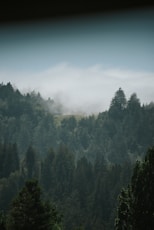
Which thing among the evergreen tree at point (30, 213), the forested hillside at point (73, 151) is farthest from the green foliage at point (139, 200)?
the evergreen tree at point (30, 213)

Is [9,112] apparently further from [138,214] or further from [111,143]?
[138,214]

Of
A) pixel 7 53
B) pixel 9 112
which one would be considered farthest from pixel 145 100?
pixel 7 53

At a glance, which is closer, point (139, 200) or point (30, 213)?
point (139, 200)

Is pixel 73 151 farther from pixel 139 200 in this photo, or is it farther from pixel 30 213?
pixel 139 200

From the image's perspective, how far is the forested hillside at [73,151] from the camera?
248 cm

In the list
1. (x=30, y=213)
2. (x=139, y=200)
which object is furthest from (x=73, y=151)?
(x=139, y=200)

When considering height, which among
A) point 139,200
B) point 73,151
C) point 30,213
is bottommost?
point 30,213

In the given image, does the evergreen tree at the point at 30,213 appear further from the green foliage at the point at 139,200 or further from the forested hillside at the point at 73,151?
the green foliage at the point at 139,200

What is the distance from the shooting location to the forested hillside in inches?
97.7

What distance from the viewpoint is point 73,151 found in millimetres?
2740

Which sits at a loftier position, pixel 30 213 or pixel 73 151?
pixel 73 151

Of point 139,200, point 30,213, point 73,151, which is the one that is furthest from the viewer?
point 73,151

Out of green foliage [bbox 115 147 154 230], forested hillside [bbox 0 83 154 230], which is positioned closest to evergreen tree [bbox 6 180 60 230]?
forested hillside [bbox 0 83 154 230]

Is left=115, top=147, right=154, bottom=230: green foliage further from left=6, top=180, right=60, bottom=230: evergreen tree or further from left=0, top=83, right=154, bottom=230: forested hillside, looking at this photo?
left=6, top=180, right=60, bottom=230: evergreen tree
